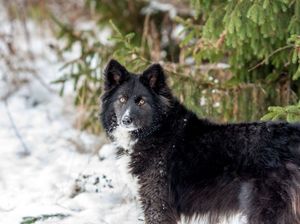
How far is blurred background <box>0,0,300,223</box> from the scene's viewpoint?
6.71 m

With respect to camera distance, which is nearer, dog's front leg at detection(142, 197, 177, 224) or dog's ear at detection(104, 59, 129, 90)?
dog's front leg at detection(142, 197, 177, 224)

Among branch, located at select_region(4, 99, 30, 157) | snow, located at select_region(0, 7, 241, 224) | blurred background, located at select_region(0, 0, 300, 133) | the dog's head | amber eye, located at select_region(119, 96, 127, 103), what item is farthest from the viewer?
branch, located at select_region(4, 99, 30, 157)

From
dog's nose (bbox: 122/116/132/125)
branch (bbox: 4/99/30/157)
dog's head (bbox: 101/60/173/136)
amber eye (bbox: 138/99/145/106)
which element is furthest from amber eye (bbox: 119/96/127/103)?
branch (bbox: 4/99/30/157)

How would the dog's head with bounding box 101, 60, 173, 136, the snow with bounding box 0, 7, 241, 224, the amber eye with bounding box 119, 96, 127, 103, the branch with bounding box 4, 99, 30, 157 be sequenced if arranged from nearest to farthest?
the dog's head with bounding box 101, 60, 173, 136, the amber eye with bounding box 119, 96, 127, 103, the snow with bounding box 0, 7, 241, 224, the branch with bounding box 4, 99, 30, 157

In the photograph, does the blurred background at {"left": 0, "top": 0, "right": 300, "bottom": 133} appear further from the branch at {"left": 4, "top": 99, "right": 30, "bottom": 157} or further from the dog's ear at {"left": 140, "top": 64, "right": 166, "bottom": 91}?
the branch at {"left": 4, "top": 99, "right": 30, "bottom": 157}

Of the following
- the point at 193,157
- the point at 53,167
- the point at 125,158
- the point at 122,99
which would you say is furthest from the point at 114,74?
the point at 53,167

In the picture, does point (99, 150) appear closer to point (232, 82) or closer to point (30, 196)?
point (30, 196)

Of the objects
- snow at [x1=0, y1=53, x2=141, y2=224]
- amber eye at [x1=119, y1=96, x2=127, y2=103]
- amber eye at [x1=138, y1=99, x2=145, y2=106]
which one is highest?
amber eye at [x1=119, y1=96, x2=127, y2=103]

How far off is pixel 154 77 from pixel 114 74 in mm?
485

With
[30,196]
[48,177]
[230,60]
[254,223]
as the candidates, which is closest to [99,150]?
[48,177]

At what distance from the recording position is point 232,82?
24.8 ft

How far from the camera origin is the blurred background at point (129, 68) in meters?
6.71

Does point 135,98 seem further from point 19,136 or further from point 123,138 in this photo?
point 19,136

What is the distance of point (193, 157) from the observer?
5.58 metres
